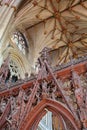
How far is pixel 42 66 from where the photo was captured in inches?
225

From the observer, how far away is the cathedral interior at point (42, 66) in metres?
4.85

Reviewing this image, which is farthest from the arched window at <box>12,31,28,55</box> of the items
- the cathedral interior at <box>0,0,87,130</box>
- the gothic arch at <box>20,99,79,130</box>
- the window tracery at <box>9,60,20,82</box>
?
the gothic arch at <box>20,99,79,130</box>

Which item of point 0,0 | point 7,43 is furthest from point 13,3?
point 7,43

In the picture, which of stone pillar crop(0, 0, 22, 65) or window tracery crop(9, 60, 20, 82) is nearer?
stone pillar crop(0, 0, 22, 65)

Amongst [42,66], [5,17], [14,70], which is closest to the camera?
[42,66]

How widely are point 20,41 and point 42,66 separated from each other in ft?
23.6

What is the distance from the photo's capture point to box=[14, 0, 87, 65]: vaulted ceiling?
12039 millimetres

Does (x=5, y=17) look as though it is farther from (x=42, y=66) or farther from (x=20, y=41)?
(x=42, y=66)

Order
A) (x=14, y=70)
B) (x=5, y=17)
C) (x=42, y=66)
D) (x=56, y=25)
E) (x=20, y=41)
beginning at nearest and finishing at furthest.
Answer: (x=42, y=66)
(x=5, y=17)
(x=14, y=70)
(x=20, y=41)
(x=56, y=25)

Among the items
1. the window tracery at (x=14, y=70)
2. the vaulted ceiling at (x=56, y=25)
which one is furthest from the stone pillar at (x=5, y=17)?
the window tracery at (x=14, y=70)

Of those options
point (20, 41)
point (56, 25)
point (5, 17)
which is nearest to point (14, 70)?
point (20, 41)

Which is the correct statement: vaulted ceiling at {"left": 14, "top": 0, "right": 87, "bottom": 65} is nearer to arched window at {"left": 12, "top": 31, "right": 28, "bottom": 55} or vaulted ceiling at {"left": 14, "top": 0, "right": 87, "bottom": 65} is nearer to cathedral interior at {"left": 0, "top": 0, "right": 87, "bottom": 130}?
cathedral interior at {"left": 0, "top": 0, "right": 87, "bottom": 130}

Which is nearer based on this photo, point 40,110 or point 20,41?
point 40,110

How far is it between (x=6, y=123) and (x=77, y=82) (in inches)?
66.9
